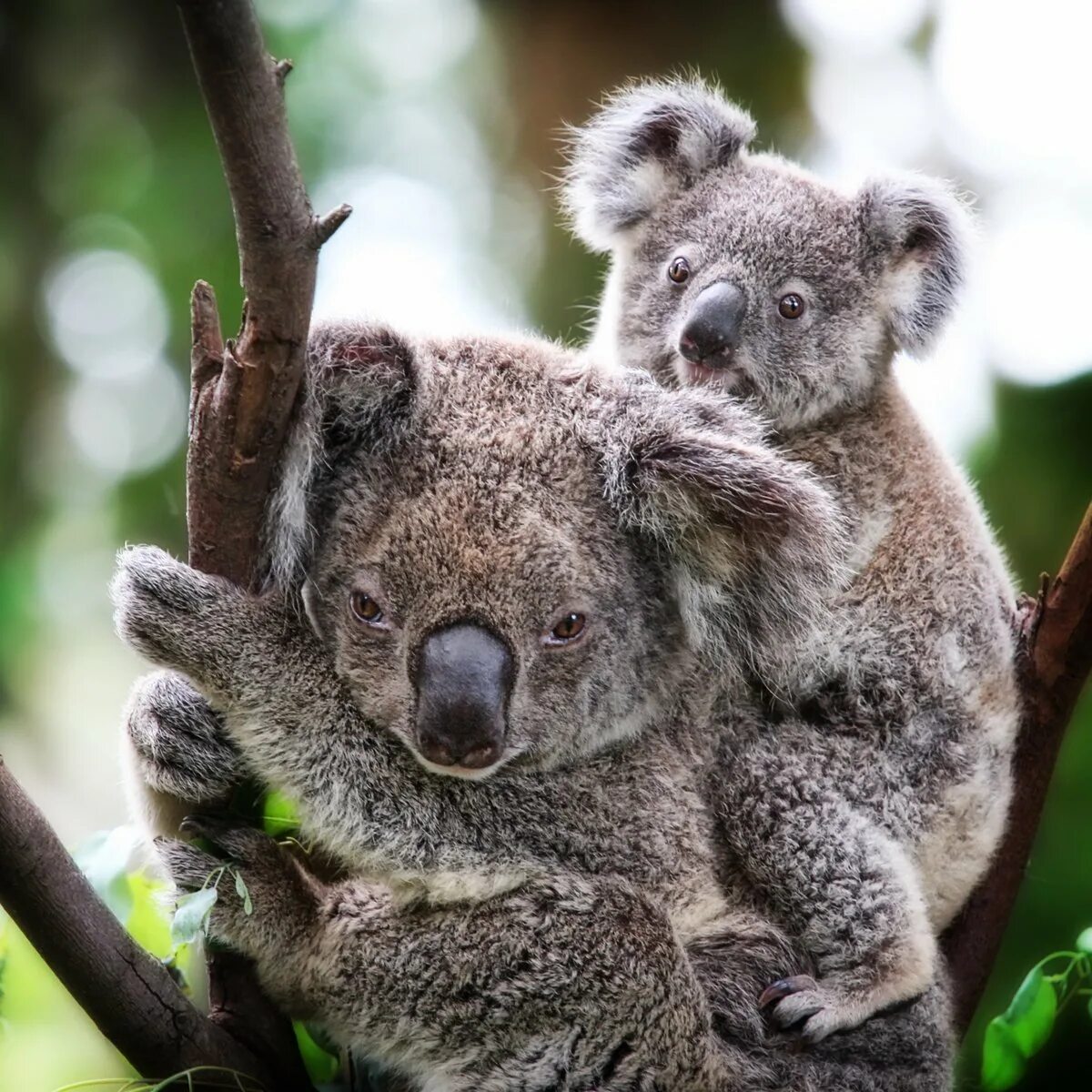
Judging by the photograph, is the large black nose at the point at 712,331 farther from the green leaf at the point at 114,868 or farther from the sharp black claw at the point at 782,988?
the green leaf at the point at 114,868

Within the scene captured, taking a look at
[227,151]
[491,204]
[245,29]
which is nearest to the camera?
[245,29]

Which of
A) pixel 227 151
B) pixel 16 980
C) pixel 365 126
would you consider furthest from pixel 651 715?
pixel 365 126

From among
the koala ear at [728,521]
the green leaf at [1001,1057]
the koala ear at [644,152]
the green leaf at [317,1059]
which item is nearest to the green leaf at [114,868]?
the green leaf at [317,1059]

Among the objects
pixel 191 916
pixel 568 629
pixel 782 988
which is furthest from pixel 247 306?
pixel 782 988

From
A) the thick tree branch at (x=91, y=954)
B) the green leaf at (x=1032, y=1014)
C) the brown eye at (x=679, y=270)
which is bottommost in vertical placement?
the green leaf at (x=1032, y=1014)

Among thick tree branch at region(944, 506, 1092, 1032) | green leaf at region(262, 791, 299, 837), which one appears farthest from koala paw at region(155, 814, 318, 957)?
thick tree branch at region(944, 506, 1092, 1032)

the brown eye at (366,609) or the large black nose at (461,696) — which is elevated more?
the brown eye at (366,609)

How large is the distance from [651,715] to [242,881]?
0.97 m

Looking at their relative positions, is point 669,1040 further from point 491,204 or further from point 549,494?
point 491,204

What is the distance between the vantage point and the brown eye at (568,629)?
2791mm

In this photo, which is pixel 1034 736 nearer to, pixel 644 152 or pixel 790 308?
pixel 790 308

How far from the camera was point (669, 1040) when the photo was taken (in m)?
2.81

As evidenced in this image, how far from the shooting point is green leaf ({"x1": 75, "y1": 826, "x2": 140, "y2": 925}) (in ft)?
10.3

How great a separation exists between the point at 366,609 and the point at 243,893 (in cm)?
61
